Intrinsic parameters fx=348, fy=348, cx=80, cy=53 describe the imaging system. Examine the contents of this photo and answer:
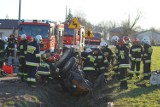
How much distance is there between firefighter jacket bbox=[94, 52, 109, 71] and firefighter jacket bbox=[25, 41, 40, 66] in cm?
278

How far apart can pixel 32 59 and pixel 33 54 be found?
0.66 feet

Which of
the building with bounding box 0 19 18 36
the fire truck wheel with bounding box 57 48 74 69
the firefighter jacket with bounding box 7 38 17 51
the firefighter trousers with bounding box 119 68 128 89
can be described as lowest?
the firefighter trousers with bounding box 119 68 128 89

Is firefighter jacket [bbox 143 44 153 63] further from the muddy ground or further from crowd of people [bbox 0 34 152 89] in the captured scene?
the muddy ground

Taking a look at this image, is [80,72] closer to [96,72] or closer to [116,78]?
[96,72]

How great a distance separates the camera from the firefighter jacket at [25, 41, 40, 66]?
41.1 ft

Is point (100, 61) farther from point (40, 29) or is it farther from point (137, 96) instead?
point (40, 29)

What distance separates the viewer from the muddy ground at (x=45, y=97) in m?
10.4

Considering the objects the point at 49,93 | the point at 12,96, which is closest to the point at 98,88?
the point at 49,93

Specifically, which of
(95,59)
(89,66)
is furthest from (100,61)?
(89,66)

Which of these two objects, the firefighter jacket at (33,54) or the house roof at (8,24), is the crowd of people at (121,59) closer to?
the firefighter jacket at (33,54)

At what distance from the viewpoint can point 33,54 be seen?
12555 mm

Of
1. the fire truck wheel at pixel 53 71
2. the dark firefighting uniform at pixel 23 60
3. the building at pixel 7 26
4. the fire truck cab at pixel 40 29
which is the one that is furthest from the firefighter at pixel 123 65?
the building at pixel 7 26

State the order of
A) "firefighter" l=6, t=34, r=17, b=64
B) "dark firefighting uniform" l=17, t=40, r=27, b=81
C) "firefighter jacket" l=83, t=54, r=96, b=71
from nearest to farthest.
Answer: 1. "firefighter jacket" l=83, t=54, r=96, b=71
2. "dark firefighting uniform" l=17, t=40, r=27, b=81
3. "firefighter" l=6, t=34, r=17, b=64

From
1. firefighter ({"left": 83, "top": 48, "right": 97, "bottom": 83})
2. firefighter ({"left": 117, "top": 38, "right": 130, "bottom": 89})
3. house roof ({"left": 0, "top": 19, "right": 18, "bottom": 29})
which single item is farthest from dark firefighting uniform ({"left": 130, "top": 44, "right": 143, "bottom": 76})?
house roof ({"left": 0, "top": 19, "right": 18, "bottom": 29})
